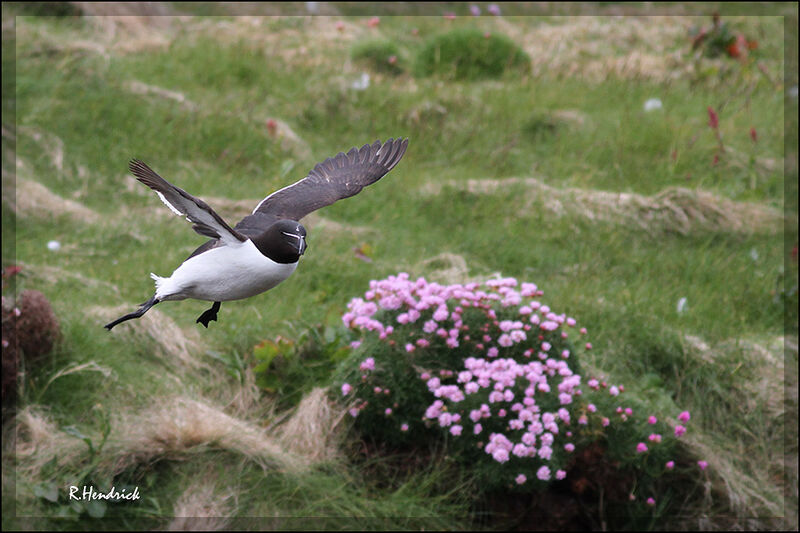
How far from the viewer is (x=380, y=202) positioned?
265 inches

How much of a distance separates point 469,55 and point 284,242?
8.90m

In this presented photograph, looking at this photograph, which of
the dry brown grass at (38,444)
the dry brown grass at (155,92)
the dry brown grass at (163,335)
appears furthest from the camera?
the dry brown grass at (155,92)

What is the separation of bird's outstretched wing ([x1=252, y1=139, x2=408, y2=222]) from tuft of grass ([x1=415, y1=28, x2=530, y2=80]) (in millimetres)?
8110

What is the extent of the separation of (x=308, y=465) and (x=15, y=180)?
130 inches

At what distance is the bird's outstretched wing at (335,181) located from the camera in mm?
1149

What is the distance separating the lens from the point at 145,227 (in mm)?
5332

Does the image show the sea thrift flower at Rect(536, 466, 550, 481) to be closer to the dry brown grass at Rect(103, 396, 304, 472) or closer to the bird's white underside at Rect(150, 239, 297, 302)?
the dry brown grass at Rect(103, 396, 304, 472)

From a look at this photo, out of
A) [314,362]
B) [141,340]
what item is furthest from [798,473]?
[141,340]

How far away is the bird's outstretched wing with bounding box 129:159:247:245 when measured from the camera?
2.50 ft

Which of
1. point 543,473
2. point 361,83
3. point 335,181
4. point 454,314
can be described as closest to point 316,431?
point 454,314

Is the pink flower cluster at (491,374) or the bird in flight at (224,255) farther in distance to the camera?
the pink flower cluster at (491,374)

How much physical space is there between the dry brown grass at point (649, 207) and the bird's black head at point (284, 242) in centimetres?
Result: 595

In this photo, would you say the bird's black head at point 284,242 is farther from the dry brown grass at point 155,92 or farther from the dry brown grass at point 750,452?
the dry brown grass at point 155,92

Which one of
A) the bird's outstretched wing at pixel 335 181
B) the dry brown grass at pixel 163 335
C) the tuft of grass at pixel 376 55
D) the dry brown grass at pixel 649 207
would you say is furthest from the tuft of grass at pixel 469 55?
the bird's outstretched wing at pixel 335 181
